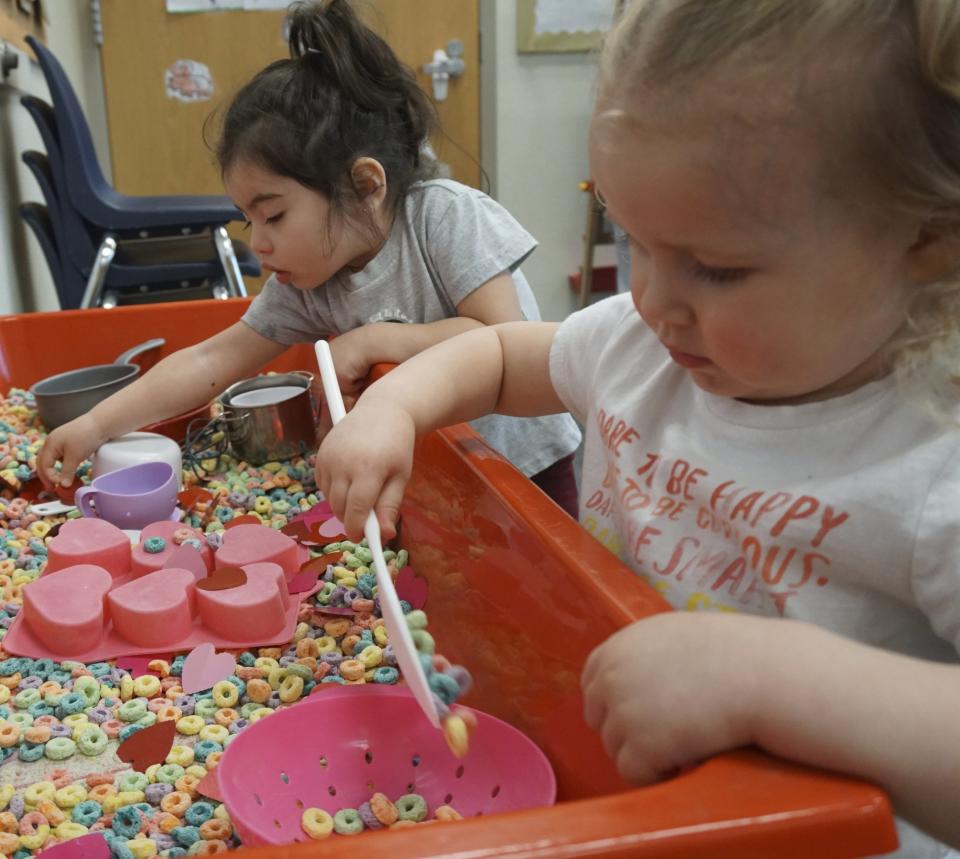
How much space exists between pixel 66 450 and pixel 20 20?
141cm

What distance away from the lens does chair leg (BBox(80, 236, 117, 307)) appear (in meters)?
1.78

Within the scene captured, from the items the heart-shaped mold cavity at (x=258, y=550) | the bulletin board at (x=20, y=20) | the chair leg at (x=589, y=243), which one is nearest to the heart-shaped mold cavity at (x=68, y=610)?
the heart-shaped mold cavity at (x=258, y=550)

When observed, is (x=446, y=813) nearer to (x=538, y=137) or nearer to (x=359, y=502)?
(x=359, y=502)

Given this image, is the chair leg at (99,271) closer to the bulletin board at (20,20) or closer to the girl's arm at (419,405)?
the bulletin board at (20,20)

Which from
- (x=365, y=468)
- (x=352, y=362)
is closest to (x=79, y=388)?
(x=352, y=362)

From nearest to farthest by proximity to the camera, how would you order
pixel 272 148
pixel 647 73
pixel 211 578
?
1. pixel 647 73
2. pixel 211 578
3. pixel 272 148

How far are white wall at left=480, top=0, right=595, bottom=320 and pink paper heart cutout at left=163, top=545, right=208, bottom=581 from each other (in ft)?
7.99

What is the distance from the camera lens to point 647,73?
421 mm

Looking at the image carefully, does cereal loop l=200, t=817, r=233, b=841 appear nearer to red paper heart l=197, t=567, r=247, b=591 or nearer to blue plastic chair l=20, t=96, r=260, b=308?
red paper heart l=197, t=567, r=247, b=591

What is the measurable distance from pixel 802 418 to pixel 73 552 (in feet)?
2.08

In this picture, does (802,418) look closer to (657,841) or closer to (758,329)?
(758,329)

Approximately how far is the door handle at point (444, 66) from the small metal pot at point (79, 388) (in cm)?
190

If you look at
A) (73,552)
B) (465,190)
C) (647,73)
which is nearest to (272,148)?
(465,190)

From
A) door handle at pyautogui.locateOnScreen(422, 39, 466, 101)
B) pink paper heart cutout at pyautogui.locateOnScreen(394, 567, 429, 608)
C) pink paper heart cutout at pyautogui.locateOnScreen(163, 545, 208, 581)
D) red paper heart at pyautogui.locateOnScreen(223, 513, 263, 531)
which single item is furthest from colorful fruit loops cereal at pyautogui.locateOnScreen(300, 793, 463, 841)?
door handle at pyautogui.locateOnScreen(422, 39, 466, 101)
